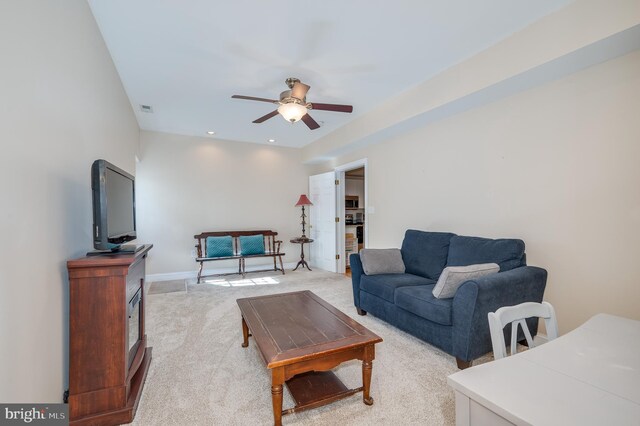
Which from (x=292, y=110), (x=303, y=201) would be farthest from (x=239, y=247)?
(x=292, y=110)

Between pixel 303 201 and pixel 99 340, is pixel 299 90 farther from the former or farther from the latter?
pixel 303 201

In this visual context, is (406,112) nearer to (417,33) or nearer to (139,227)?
(417,33)

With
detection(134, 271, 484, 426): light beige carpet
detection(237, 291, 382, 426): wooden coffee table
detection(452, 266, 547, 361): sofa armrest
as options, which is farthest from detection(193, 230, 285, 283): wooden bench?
detection(452, 266, 547, 361): sofa armrest

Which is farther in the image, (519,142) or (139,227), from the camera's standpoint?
(139,227)

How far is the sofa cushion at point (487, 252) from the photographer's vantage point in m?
2.48

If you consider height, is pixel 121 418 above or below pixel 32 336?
below

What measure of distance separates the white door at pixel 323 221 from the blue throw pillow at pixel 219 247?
1.88m

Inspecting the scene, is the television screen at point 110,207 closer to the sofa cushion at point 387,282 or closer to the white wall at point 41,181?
the white wall at point 41,181

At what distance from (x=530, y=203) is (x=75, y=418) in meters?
3.70

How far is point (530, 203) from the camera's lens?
2.68m

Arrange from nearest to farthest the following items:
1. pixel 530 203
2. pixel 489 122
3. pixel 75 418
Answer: pixel 75 418 → pixel 530 203 → pixel 489 122

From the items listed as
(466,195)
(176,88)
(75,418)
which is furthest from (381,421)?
(176,88)

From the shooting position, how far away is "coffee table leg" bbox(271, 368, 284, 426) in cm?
155

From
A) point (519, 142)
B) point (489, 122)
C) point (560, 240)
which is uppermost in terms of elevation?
point (489, 122)
